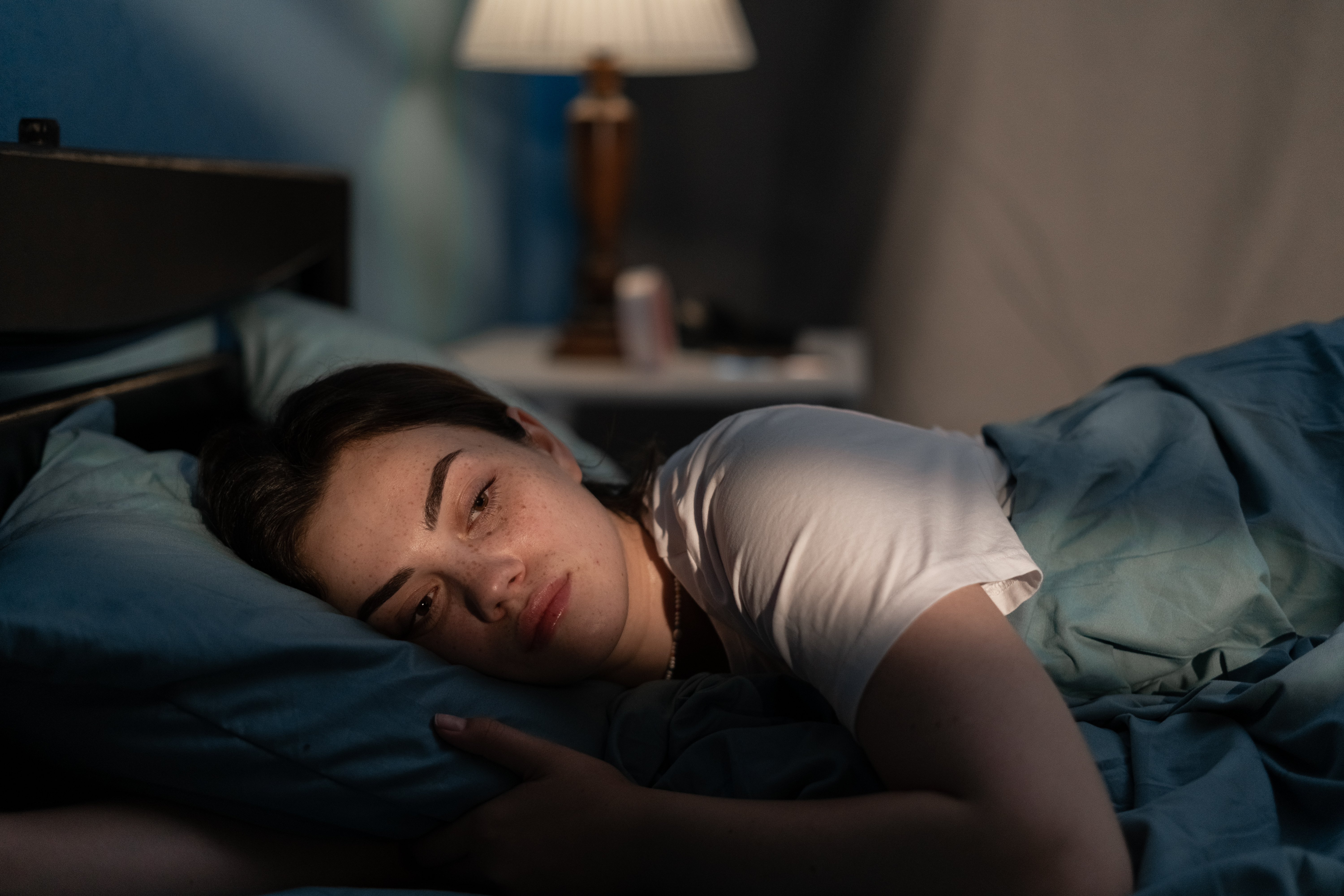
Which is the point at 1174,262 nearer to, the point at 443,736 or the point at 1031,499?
the point at 1031,499

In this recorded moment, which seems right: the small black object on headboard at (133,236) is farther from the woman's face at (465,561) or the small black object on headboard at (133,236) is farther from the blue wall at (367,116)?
the woman's face at (465,561)

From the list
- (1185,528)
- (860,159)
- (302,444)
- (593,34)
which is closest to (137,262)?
(302,444)

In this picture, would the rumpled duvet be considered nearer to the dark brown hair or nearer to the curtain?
the dark brown hair

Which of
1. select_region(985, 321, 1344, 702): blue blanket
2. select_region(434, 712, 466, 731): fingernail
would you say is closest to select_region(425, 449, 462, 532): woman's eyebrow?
select_region(434, 712, 466, 731): fingernail

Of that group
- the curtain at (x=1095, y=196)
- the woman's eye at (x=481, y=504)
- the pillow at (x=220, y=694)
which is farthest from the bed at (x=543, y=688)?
the curtain at (x=1095, y=196)

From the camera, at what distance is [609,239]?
2.08m

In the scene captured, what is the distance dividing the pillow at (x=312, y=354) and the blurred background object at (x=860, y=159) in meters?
0.21

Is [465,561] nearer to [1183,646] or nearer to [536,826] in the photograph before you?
[536,826]

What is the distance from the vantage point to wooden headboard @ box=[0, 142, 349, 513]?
82cm

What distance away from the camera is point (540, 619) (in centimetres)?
74

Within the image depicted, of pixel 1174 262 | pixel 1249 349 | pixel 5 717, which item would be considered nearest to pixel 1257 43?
pixel 1174 262

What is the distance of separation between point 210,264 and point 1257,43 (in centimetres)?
179

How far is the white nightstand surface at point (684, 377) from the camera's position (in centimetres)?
176

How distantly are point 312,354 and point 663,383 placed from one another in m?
0.73
